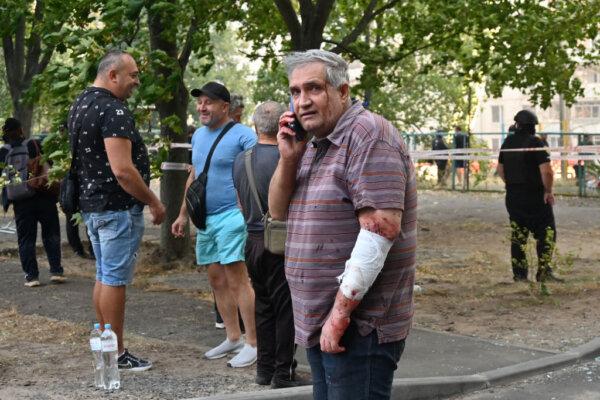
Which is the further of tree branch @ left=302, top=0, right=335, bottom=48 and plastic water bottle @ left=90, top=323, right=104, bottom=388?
tree branch @ left=302, top=0, right=335, bottom=48

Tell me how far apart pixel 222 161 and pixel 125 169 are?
86 cm

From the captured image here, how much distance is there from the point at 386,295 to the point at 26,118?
58.4ft

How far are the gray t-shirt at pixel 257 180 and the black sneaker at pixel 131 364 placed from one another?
47.8 inches

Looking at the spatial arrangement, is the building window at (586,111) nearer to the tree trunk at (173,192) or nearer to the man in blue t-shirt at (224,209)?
the tree trunk at (173,192)

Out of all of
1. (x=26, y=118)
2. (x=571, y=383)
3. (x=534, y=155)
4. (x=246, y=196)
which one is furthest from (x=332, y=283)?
(x=26, y=118)

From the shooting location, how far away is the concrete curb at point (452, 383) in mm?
6195

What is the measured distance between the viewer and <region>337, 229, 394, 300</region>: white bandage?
144 inches

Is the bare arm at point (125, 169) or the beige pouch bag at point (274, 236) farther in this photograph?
the bare arm at point (125, 169)

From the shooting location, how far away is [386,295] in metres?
3.80

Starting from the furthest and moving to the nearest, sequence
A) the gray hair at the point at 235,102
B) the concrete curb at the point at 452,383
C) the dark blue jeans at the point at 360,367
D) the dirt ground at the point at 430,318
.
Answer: the gray hair at the point at 235,102
the dirt ground at the point at 430,318
the concrete curb at the point at 452,383
the dark blue jeans at the point at 360,367

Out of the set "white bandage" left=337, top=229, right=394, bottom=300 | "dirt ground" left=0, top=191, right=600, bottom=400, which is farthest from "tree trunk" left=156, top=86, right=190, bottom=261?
"white bandage" left=337, top=229, right=394, bottom=300

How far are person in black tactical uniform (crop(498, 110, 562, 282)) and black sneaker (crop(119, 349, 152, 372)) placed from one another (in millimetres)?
5009

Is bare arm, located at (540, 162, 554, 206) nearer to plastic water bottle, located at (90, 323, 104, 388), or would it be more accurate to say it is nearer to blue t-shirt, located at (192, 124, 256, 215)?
blue t-shirt, located at (192, 124, 256, 215)

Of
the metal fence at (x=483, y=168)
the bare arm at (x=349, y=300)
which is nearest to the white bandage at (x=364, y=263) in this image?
the bare arm at (x=349, y=300)
